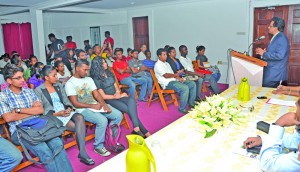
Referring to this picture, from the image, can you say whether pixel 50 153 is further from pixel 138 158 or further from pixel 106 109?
pixel 138 158

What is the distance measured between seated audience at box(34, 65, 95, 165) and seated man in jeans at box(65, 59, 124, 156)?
0.10 metres

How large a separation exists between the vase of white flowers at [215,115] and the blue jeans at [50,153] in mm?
1306

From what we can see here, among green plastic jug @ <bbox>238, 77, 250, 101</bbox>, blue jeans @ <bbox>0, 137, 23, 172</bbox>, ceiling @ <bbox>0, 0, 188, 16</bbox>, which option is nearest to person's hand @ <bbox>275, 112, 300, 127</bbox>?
green plastic jug @ <bbox>238, 77, 250, 101</bbox>

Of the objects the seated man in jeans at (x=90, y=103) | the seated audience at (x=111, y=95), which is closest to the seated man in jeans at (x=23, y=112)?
the seated man in jeans at (x=90, y=103)

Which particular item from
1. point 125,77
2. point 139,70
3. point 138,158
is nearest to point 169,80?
point 125,77

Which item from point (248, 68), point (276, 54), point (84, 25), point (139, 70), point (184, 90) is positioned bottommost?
point (184, 90)

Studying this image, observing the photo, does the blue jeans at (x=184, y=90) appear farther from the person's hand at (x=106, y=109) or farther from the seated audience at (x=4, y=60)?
the seated audience at (x=4, y=60)

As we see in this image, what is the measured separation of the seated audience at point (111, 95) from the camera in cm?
321

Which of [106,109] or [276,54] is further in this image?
[276,54]

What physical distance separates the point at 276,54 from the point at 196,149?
2.43 metres

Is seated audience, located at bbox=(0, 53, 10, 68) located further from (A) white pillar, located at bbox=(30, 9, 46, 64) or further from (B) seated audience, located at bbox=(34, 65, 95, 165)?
(B) seated audience, located at bbox=(34, 65, 95, 165)

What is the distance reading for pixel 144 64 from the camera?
609 centimetres

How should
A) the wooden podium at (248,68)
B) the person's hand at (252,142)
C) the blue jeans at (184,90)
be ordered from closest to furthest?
1. the person's hand at (252,142)
2. the wooden podium at (248,68)
3. the blue jeans at (184,90)

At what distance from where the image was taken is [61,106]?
2844 millimetres
